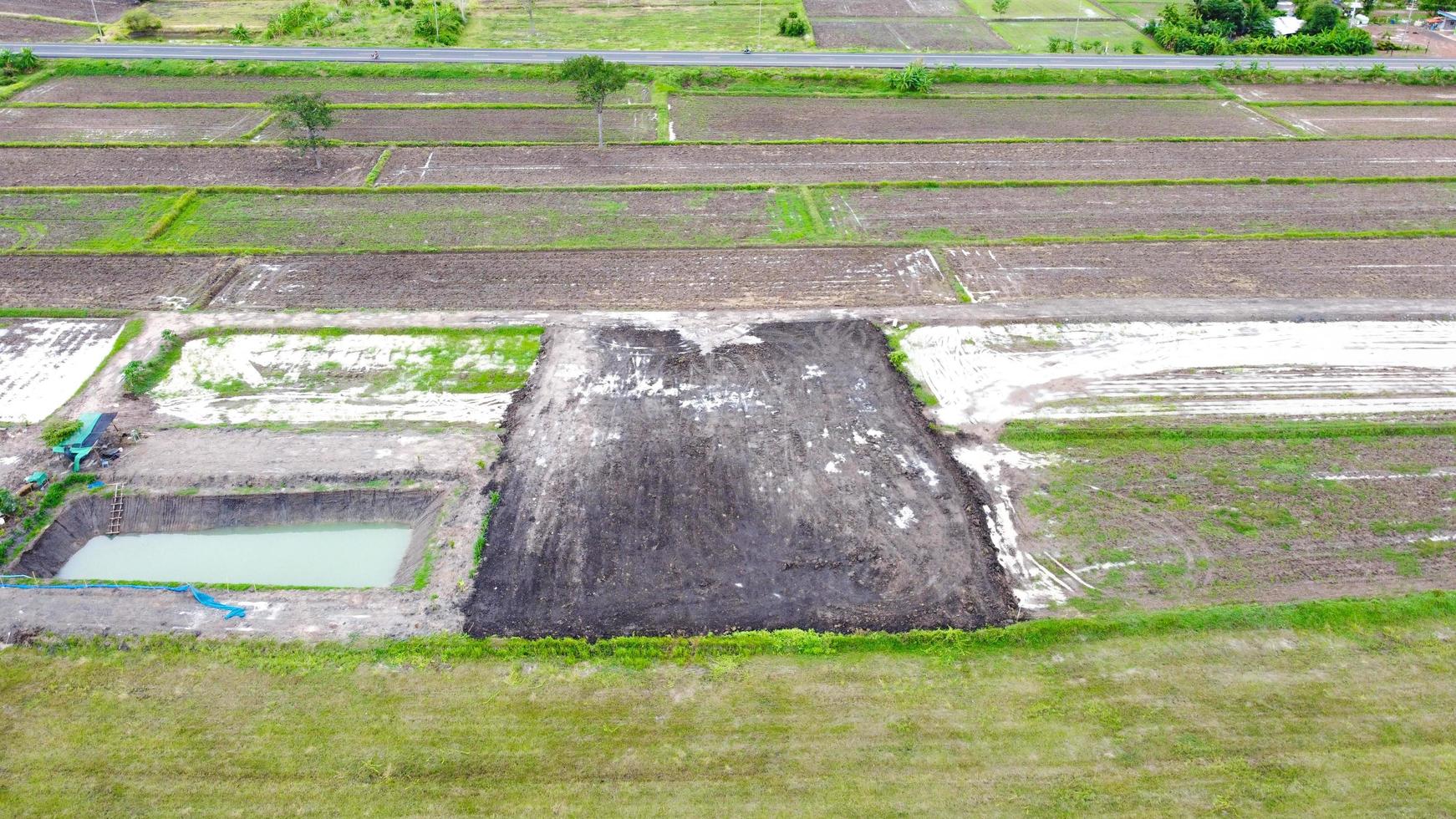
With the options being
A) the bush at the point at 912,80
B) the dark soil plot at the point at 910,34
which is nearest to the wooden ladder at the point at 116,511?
the bush at the point at 912,80

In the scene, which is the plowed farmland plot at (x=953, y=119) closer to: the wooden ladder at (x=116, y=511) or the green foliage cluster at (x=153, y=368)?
Answer: the green foliage cluster at (x=153, y=368)

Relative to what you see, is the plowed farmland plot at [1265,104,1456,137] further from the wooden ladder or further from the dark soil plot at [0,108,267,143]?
the dark soil plot at [0,108,267,143]

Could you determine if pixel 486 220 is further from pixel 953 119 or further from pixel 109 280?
pixel 953 119

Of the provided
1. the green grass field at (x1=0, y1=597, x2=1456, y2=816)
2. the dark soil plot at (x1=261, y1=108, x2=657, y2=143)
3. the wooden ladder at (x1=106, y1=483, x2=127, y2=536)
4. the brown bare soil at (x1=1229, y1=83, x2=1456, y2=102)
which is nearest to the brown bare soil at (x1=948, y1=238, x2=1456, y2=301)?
the green grass field at (x1=0, y1=597, x2=1456, y2=816)

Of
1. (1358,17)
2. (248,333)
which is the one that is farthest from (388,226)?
(1358,17)

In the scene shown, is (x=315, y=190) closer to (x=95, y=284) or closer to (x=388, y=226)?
(x=388, y=226)
